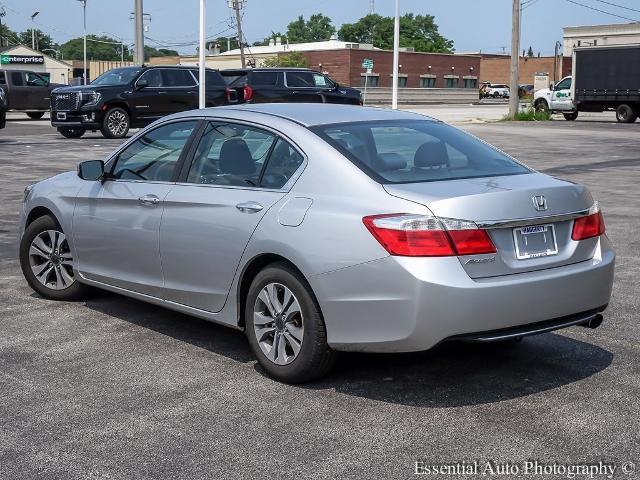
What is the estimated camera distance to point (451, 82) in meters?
98.4

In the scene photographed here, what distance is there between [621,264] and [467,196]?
456cm

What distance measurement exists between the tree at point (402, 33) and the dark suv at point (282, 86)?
127101 mm

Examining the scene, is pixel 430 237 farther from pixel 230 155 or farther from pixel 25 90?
pixel 25 90

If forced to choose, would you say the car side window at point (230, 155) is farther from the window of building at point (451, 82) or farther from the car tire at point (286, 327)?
the window of building at point (451, 82)

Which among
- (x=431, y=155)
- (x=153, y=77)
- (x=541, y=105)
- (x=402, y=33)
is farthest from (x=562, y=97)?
(x=402, y=33)

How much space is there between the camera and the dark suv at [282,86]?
30266 mm

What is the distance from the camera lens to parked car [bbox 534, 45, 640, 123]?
43.9 m

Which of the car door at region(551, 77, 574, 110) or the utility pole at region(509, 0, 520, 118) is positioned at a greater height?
the utility pole at region(509, 0, 520, 118)

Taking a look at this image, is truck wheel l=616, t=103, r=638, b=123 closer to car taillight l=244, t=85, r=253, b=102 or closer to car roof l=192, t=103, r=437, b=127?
car taillight l=244, t=85, r=253, b=102

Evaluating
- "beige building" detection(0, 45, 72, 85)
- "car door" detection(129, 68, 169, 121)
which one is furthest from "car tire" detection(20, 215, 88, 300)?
"beige building" detection(0, 45, 72, 85)

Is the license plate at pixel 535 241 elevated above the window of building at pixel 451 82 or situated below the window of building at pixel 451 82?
below

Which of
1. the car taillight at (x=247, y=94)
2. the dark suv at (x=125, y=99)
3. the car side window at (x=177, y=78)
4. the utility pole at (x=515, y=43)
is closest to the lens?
the dark suv at (x=125, y=99)

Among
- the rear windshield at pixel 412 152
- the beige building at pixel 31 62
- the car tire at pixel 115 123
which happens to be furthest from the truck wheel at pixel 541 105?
the rear windshield at pixel 412 152

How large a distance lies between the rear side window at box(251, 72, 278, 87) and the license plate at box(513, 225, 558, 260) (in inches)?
1016
